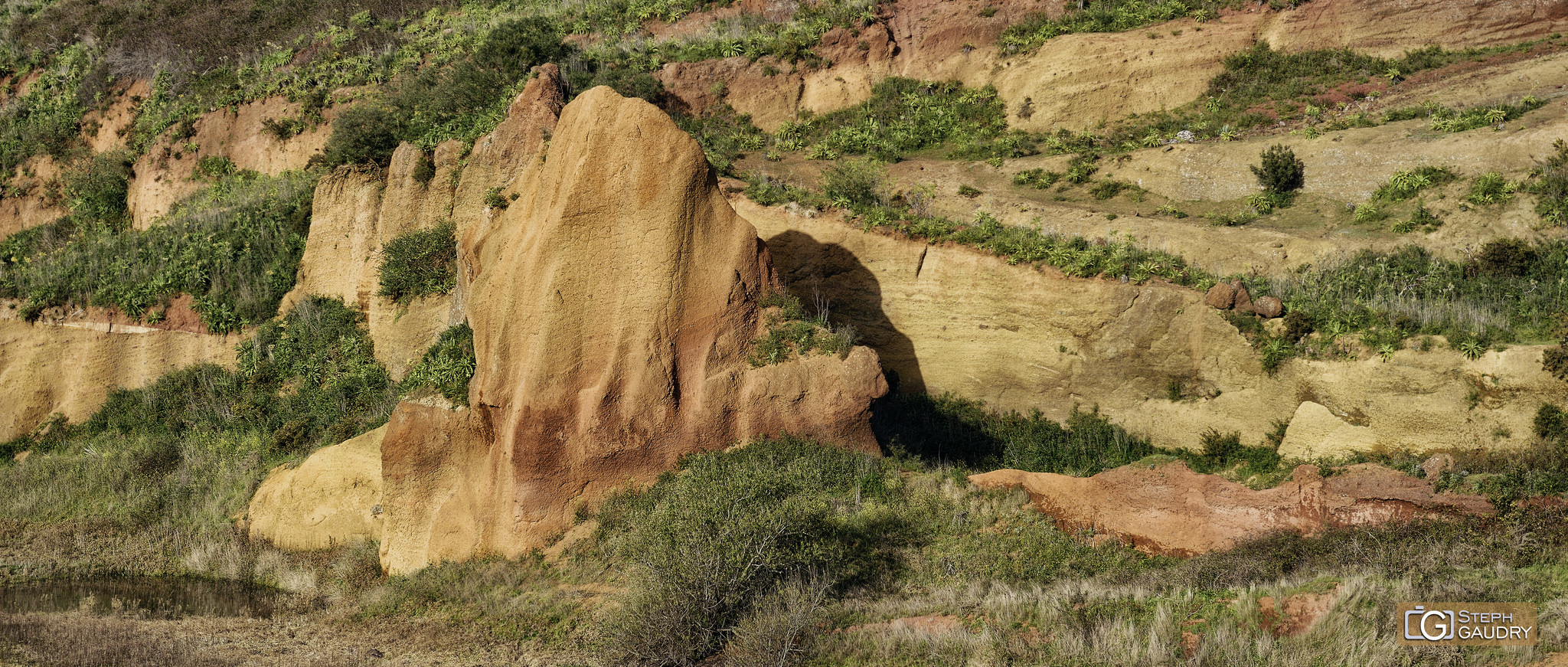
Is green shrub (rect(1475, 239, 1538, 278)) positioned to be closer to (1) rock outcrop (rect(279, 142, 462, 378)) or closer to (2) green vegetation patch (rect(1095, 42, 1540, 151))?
(2) green vegetation patch (rect(1095, 42, 1540, 151))

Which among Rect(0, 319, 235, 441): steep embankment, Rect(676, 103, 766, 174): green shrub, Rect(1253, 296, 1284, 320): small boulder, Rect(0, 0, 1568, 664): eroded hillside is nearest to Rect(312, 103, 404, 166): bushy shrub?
Rect(0, 0, 1568, 664): eroded hillside

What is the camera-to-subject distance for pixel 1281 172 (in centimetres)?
2062

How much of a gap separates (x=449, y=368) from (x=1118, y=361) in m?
10.7

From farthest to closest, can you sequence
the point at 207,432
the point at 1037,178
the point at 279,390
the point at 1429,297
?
the point at 1037,178 < the point at 279,390 < the point at 207,432 < the point at 1429,297

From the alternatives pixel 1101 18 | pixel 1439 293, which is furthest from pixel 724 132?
pixel 1439 293

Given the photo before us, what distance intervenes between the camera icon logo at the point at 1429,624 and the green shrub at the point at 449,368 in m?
11.7

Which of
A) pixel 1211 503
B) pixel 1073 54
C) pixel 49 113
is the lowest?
pixel 1211 503

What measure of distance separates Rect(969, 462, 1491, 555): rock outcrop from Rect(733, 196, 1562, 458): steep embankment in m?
2.02

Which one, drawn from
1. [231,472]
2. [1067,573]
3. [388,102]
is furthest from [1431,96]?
[231,472]

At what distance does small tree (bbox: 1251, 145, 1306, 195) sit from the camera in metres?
20.7

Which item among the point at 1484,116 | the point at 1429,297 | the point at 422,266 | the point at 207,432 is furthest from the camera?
the point at 1484,116

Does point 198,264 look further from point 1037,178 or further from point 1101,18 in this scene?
point 1101,18

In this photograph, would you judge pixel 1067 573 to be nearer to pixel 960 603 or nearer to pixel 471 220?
pixel 960 603

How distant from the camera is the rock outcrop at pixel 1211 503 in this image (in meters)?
11.5
